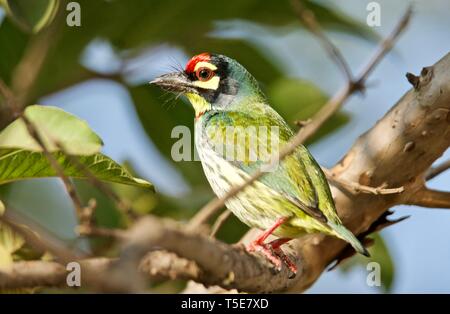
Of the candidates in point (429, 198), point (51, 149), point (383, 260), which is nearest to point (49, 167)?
point (51, 149)

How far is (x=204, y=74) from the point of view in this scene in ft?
11.4

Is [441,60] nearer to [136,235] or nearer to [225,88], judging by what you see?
[225,88]

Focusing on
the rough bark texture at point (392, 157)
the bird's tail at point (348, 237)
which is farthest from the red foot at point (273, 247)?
the bird's tail at point (348, 237)

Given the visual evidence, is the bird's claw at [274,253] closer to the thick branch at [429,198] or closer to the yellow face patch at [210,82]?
the thick branch at [429,198]

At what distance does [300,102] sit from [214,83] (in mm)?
470

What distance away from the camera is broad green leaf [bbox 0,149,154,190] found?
2.28 metres

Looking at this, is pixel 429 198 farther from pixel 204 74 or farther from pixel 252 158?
pixel 204 74

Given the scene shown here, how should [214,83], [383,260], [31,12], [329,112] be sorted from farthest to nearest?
[383,260]
[214,83]
[31,12]
[329,112]

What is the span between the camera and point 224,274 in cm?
183

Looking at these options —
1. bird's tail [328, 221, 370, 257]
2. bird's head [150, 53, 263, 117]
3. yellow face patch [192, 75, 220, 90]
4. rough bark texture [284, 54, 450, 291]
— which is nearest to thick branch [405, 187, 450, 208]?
rough bark texture [284, 54, 450, 291]

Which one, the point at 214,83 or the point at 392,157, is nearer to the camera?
the point at 392,157
